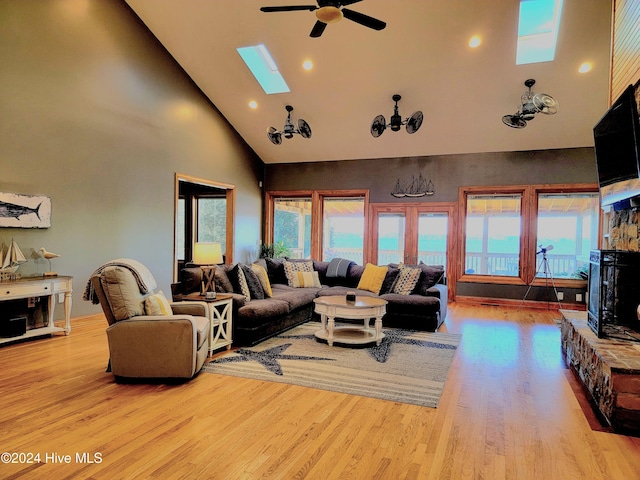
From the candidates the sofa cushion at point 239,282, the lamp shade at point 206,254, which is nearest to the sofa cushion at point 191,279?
the lamp shade at point 206,254

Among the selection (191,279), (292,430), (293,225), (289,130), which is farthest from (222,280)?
(293,225)

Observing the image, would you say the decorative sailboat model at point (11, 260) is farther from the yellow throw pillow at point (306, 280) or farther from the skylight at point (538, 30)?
the skylight at point (538, 30)

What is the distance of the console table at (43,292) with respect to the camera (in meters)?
4.24

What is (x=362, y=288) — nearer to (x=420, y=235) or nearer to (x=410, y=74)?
(x=420, y=235)

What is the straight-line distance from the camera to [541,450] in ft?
7.73

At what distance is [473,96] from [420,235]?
119 inches

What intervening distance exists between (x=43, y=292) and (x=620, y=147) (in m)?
6.13

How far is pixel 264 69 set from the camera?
7109 millimetres

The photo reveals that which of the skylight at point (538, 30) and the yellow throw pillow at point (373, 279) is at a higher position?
the skylight at point (538, 30)

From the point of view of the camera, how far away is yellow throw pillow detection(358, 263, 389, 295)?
609 centimetres

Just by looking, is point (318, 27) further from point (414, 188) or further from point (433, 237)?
point (433, 237)

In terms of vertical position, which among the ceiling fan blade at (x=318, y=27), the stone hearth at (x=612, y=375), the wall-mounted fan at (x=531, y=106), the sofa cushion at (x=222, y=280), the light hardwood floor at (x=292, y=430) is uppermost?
the ceiling fan blade at (x=318, y=27)

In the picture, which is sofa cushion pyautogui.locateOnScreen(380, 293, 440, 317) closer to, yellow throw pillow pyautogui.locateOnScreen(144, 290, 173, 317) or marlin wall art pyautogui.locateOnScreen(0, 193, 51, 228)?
yellow throw pillow pyautogui.locateOnScreen(144, 290, 173, 317)

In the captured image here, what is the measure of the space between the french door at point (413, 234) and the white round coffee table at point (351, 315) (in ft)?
12.8
